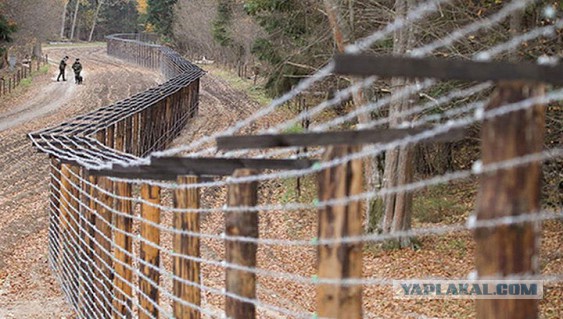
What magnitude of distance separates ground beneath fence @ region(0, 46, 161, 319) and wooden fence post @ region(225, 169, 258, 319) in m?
6.06

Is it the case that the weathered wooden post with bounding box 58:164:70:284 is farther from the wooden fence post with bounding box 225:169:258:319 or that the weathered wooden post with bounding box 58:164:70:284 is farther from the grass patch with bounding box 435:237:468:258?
the grass patch with bounding box 435:237:468:258

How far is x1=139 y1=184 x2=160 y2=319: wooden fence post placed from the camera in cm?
682

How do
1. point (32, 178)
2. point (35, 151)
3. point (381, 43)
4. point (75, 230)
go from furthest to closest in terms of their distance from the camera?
point (35, 151) < point (32, 178) < point (381, 43) < point (75, 230)

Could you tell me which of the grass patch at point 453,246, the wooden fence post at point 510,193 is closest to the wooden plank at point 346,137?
the wooden fence post at point 510,193

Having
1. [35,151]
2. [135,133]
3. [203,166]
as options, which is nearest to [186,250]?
[203,166]

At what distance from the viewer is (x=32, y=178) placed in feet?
67.0

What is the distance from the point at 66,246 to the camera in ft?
36.1

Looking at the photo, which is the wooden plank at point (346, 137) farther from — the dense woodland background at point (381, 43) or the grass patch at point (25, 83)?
the grass patch at point (25, 83)

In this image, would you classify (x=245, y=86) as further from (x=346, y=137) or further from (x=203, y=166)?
(x=346, y=137)

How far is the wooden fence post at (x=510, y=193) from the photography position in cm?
275

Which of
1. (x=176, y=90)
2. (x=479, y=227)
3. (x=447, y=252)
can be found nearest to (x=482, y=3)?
(x=447, y=252)

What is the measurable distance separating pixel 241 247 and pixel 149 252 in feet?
8.81

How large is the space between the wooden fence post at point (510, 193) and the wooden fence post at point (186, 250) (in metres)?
2.84

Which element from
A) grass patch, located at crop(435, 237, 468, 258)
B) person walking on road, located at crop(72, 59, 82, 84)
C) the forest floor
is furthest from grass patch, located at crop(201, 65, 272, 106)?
grass patch, located at crop(435, 237, 468, 258)
